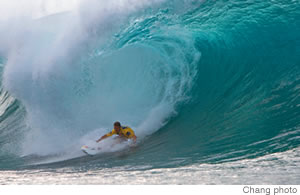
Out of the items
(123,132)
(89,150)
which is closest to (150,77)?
(123,132)

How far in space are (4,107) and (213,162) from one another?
7.78 m

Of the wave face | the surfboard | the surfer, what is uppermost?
the wave face

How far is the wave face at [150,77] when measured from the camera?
793cm

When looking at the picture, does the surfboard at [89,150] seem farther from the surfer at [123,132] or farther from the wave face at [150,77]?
the surfer at [123,132]

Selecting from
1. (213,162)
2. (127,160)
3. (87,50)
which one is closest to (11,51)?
(87,50)

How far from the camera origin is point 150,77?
10398 millimetres

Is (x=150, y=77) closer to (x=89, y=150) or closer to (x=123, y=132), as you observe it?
(x=123, y=132)

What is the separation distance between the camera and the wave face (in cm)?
793

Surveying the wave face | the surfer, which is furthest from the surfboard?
the surfer

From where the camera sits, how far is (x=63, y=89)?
9.79 meters

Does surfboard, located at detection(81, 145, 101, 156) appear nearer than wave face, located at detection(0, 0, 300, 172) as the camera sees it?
Yes

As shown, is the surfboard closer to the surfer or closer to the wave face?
the wave face

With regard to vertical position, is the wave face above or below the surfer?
above

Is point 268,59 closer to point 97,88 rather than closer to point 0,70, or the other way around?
point 97,88
